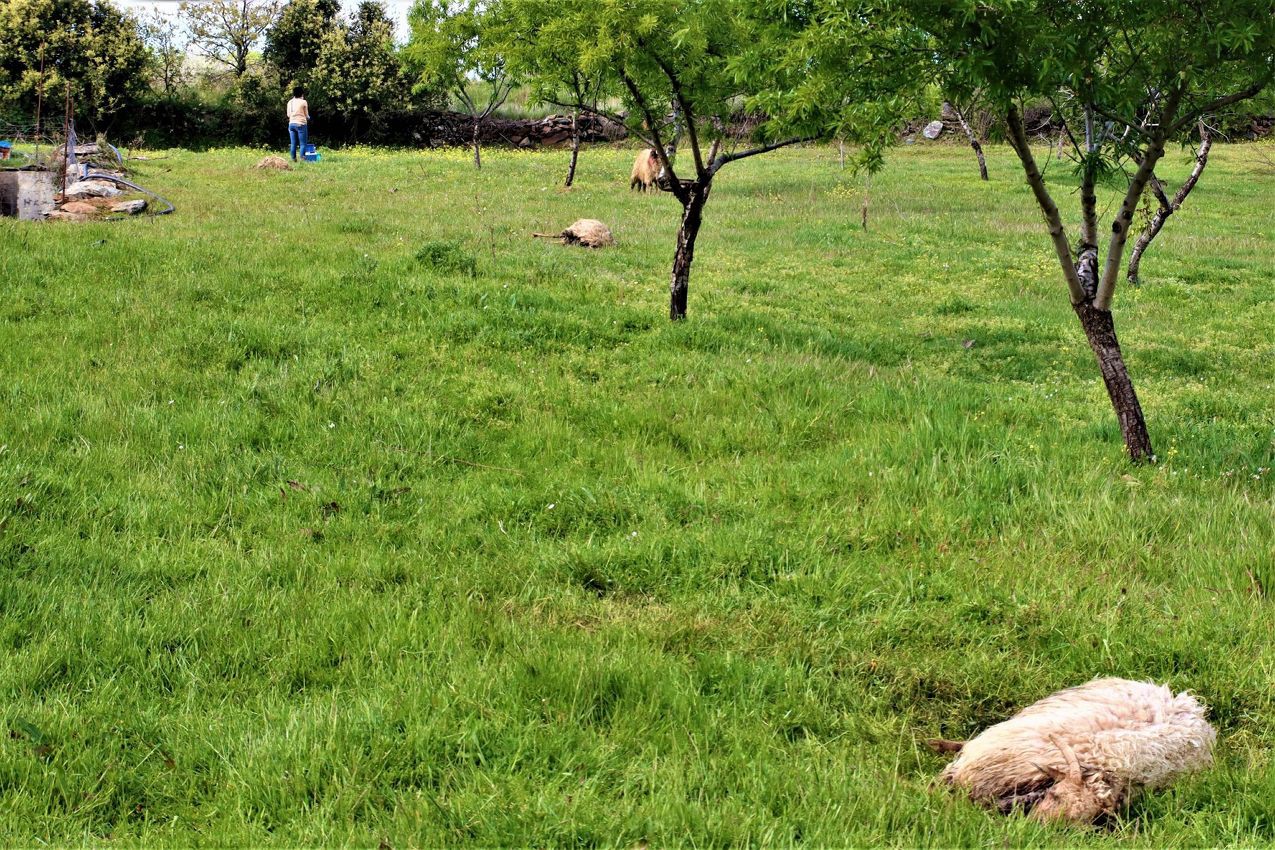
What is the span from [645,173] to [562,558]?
21.4m

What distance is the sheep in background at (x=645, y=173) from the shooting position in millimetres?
25130

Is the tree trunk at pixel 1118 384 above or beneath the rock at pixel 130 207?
beneath

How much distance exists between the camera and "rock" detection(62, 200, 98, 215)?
14.9m

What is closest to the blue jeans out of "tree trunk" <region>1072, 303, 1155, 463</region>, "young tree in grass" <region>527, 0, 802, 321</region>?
"young tree in grass" <region>527, 0, 802, 321</region>

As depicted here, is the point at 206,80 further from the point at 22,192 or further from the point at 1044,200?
the point at 1044,200

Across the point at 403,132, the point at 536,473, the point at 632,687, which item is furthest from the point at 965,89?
the point at 403,132

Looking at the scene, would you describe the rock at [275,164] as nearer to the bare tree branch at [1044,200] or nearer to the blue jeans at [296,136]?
the blue jeans at [296,136]

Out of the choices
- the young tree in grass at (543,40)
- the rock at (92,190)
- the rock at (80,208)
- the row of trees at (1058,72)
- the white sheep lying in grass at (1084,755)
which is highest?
the young tree in grass at (543,40)

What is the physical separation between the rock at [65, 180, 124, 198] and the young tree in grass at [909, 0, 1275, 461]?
604 inches

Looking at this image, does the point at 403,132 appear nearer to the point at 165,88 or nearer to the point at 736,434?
the point at 165,88

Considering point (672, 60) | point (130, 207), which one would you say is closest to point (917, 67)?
point (672, 60)

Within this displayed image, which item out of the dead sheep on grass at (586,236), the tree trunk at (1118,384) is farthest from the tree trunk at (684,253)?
the dead sheep on grass at (586,236)

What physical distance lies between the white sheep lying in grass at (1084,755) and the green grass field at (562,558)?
0.36 ft

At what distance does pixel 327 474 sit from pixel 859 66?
4971 mm
